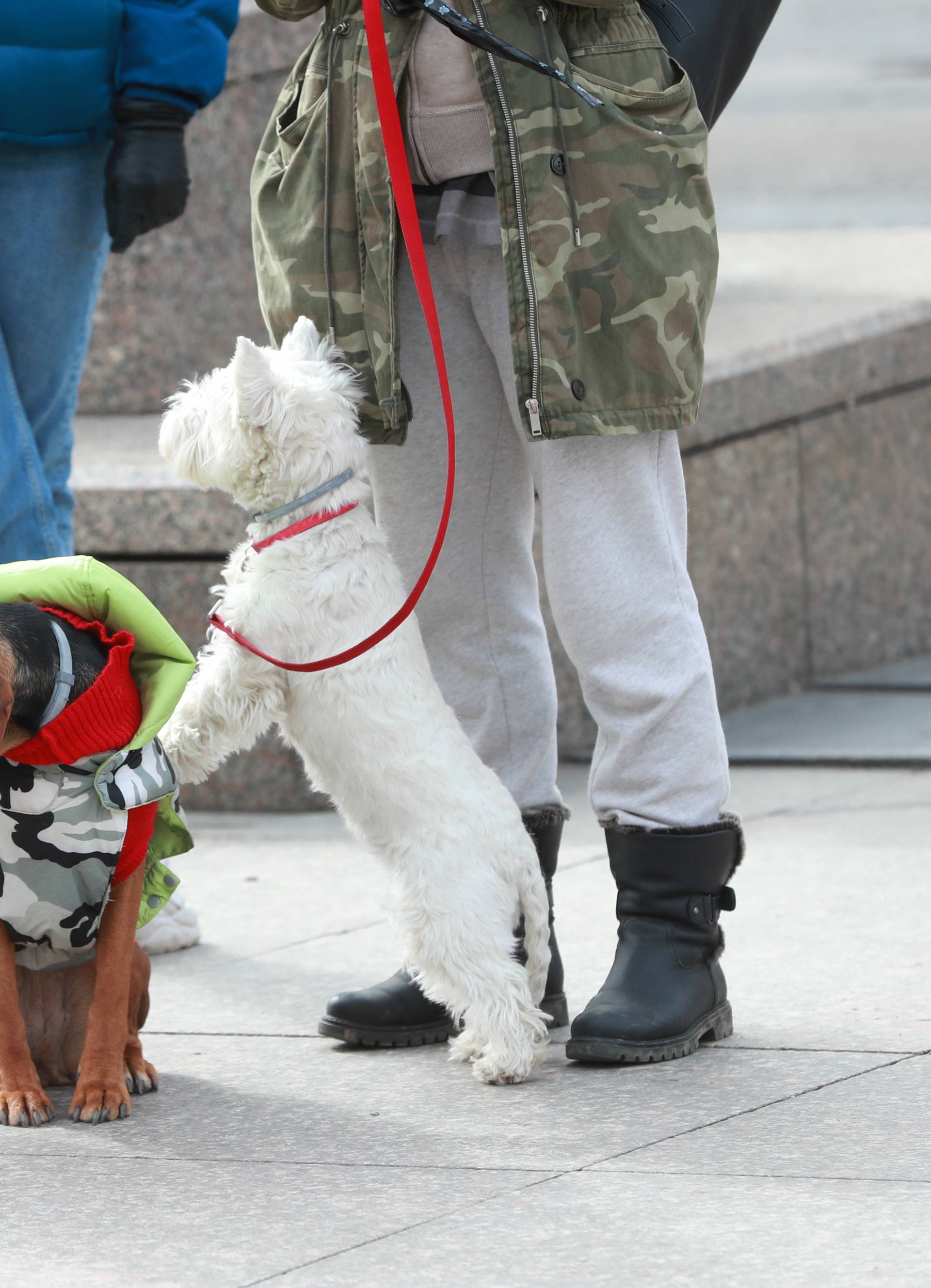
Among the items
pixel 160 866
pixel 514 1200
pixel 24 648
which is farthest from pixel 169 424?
pixel 514 1200

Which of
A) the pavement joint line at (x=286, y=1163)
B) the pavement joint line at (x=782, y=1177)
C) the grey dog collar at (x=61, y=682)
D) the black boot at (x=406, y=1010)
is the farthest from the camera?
the black boot at (x=406, y=1010)

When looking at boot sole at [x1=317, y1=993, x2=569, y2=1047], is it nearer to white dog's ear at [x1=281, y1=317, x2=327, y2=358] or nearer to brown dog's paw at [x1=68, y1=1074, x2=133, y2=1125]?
brown dog's paw at [x1=68, y1=1074, x2=133, y2=1125]

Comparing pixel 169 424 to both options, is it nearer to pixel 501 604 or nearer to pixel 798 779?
pixel 501 604

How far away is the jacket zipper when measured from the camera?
322 cm

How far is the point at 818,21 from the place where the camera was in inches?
1196

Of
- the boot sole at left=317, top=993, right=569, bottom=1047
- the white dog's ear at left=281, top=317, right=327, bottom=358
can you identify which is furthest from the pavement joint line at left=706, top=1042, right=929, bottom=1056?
the white dog's ear at left=281, top=317, right=327, bottom=358

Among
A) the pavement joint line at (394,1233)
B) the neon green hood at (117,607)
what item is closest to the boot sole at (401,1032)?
the neon green hood at (117,607)

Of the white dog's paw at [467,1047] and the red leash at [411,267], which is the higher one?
the red leash at [411,267]

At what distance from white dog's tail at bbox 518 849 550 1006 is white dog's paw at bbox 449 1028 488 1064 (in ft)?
0.44

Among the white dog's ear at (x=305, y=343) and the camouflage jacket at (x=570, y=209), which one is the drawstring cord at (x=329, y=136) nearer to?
the camouflage jacket at (x=570, y=209)

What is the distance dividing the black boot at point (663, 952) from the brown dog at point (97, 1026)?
2.48 feet

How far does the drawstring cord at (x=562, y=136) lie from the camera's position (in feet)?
10.6

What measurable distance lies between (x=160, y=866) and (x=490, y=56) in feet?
4.92

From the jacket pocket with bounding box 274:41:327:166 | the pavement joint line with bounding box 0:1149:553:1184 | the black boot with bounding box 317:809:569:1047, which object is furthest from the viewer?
the black boot with bounding box 317:809:569:1047
